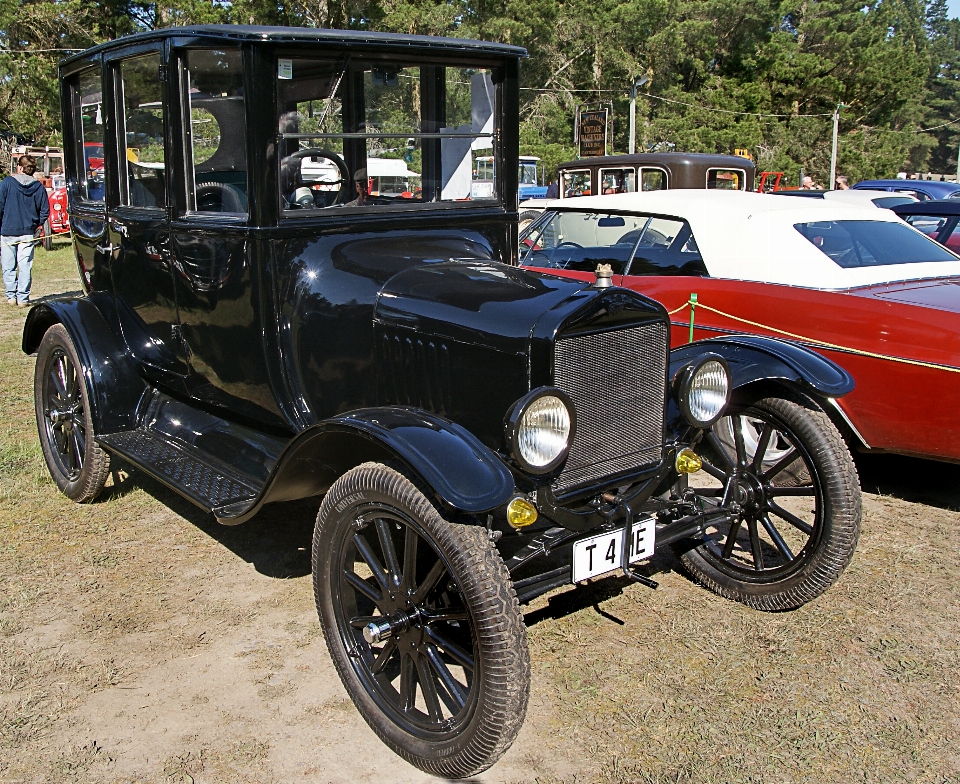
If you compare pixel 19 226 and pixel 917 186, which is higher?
pixel 917 186

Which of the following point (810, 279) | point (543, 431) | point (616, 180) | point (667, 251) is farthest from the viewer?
point (616, 180)

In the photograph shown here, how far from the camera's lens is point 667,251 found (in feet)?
18.5

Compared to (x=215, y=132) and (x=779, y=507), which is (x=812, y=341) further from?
(x=215, y=132)

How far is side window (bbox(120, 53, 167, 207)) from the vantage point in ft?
12.1

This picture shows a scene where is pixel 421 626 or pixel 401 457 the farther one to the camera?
pixel 421 626

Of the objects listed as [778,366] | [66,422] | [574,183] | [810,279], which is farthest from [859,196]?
[66,422]

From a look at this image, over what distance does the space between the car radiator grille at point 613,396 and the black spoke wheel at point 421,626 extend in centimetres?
52

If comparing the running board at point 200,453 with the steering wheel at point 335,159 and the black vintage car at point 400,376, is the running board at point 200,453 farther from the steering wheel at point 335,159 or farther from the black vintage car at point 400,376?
the steering wheel at point 335,159

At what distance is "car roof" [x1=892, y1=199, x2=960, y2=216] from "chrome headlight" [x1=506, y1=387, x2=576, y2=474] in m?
6.22

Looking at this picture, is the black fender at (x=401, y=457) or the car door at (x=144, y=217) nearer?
the black fender at (x=401, y=457)

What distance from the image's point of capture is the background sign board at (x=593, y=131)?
20.9m

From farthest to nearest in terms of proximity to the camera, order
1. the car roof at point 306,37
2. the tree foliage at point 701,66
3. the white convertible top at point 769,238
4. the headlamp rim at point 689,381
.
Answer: the tree foliage at point 701,66, the white convertible top at point 769,238, the car roof at point 306,37, the headlamp rim at point 689,381

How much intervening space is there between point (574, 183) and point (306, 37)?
11749mm

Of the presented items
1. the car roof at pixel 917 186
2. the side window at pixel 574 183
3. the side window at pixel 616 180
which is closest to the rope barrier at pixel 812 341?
the side window at pixel 616 180
